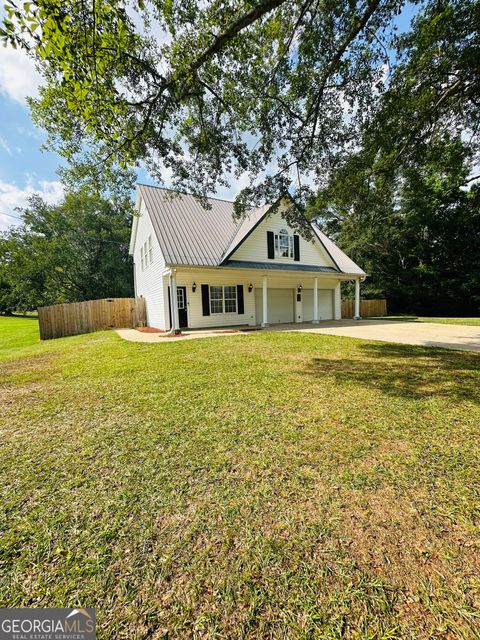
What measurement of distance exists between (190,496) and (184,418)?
129 centimetres

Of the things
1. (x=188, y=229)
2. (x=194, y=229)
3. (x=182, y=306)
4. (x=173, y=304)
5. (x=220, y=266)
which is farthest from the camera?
(x=194, y=229)

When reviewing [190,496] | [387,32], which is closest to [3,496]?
[190,496]

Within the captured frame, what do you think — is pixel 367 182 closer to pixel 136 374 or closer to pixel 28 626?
pixel 136 374

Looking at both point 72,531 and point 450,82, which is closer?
point 72,531

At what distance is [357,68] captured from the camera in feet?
19.9

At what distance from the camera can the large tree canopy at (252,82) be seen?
4594 millimetres

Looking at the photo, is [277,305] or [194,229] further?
[277,305]

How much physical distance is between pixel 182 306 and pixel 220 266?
2.44 m

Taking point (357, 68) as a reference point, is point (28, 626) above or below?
below

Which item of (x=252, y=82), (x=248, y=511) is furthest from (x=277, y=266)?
(x=248, y=511)

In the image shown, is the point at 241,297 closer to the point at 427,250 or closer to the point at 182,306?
the point at 182,306

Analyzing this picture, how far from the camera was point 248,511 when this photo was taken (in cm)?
183

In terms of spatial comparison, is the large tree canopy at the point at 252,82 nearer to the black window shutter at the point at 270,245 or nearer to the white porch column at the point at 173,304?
the white porch column at the point at 173,304

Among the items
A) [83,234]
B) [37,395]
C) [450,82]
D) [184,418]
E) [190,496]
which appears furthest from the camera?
[83,234]
